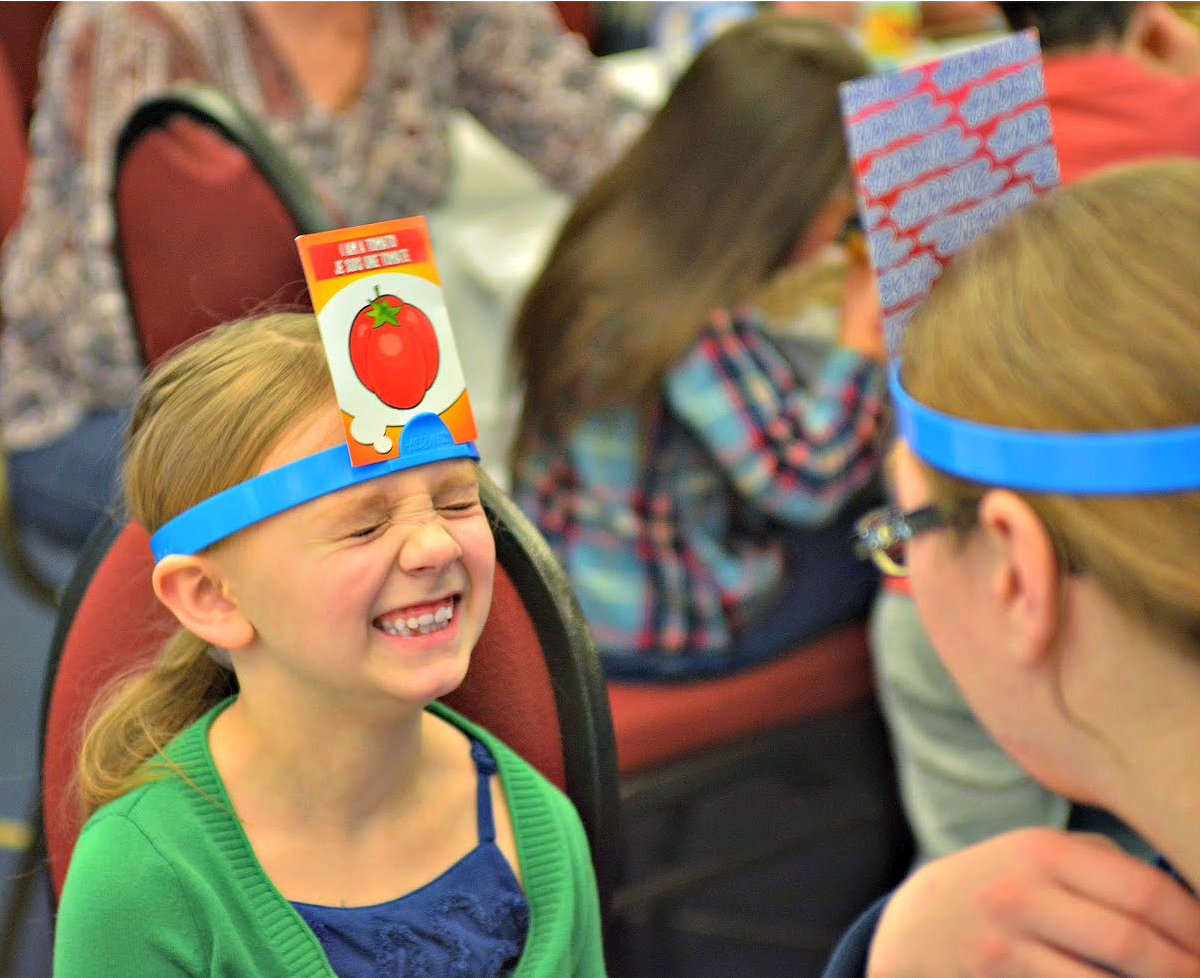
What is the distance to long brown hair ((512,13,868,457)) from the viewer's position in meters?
1.65

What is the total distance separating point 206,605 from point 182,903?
16 centimetres

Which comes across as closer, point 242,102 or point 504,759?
point 504,759

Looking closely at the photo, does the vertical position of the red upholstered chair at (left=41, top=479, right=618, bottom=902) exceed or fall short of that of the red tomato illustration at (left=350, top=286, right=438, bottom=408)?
it falls short

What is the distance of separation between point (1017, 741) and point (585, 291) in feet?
3.24

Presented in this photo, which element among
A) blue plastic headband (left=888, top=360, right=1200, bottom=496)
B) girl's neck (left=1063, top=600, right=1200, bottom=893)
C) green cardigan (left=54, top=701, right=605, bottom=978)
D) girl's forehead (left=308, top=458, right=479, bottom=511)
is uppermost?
blue plastic headband (left=888, top=360, right=1200, bottom=496)

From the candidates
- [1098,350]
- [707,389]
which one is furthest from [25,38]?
[1098,350]

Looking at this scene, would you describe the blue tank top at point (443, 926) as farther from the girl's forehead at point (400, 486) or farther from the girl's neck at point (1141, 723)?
the girl's neck at point (1141, 723)

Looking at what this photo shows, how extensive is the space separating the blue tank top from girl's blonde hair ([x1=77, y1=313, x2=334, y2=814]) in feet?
0.48

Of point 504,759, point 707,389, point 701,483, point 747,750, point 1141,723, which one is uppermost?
point 1141,723

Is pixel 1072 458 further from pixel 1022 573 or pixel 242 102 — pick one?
pixel 242 102

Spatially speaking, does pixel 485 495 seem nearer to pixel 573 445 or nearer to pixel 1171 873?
pixel 1171 873

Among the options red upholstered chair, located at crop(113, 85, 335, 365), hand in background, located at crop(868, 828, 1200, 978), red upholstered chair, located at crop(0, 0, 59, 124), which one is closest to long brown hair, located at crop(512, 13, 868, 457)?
red upholstered chair, located at crop(113, 85, 335, 365)

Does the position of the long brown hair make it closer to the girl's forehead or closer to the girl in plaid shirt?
the girl in plaid shirt

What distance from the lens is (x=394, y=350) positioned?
0.74 m
